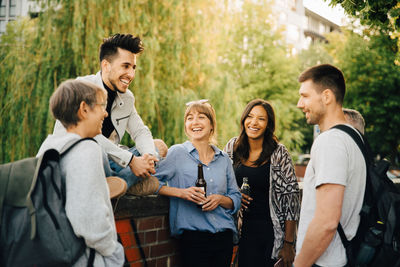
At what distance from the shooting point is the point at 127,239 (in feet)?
10.5

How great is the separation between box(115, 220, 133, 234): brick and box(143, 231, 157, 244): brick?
18 centimetres

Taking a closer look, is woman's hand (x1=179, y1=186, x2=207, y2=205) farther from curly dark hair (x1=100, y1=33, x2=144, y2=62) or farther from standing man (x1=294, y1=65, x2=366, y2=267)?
curly dark hair (x1=100, y1=33, x2=144, y2=62)

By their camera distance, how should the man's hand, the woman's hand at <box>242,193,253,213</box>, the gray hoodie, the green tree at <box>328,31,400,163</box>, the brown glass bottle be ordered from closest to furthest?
the gray hoodie
the man's hand
the brown glass bottle
the woman's hand at <box>242,193,253,213</box>
the green tree at <box>328,31,400,163</box>

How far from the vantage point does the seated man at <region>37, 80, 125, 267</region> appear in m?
1.96

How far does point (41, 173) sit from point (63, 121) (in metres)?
0.34

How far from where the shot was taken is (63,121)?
2145 mm

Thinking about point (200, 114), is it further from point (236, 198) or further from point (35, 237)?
point (35, 237)

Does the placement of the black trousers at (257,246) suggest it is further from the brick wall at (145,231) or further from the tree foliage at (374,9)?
the tree foliage at (374,9)

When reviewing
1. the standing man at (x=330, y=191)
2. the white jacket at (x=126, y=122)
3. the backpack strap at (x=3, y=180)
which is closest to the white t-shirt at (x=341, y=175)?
the standing man at (x=330, y=191)

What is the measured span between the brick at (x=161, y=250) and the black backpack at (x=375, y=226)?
5.42ft

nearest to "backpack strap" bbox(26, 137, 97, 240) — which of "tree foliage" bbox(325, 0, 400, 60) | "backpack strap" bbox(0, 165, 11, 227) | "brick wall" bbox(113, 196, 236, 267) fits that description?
"backpack strap" bbox(0, 165, 11, 227)

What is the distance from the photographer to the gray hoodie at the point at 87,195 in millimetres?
1956

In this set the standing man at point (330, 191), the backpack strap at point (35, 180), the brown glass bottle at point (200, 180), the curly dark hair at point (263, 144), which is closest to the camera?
the backpack strap at point (35, 180)

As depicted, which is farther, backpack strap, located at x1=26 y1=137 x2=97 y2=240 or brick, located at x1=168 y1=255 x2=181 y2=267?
brick, located at x1=168 y1=255 x2=181 y2=267
